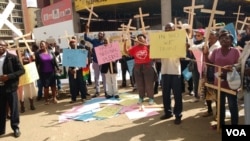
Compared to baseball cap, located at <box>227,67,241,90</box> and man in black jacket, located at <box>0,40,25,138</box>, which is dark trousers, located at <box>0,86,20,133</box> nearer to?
man in black jacket, located at <box>0,40,25,138</box>

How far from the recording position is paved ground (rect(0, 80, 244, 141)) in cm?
569

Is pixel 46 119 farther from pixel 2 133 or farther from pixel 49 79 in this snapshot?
pixel 49 79

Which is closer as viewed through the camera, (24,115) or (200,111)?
(200,111)

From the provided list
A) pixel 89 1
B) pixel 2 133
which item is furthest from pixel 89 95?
pixel 89 1

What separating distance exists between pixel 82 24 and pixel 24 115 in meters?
24.6

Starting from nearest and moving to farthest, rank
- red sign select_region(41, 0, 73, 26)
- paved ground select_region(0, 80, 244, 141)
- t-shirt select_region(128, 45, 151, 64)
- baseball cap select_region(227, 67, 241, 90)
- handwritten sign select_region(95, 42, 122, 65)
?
baseball cap select_region(227, 67, 241, 90), paved ground select_region(0, 80, 244, 141), t-shirt select_region(128, 45, 151, 64), handwritten sign select_region(95, 42, 122, 65), red sign select_region(41, 0, 73, 26)

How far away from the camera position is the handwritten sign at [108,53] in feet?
29.0

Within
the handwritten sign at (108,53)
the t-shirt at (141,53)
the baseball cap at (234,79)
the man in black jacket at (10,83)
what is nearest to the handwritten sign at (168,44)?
the t-shirt at (141,53)

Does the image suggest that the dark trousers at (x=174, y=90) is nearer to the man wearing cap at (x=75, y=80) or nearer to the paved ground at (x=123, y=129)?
the paved ground at (x=123, y=129)

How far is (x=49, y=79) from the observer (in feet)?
30.1

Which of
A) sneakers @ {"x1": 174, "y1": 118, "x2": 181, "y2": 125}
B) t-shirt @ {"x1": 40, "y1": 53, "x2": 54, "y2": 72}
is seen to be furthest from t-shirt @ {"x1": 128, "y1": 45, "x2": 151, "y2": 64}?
t-shirt @ {"x1": 40, "y1": 53, "x2": 54, "y2": 72}

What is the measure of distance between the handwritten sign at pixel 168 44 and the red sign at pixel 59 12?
23720 millimetres

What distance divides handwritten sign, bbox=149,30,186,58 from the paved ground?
1388 mm

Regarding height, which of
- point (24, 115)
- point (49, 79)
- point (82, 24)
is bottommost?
point (24, 115)
